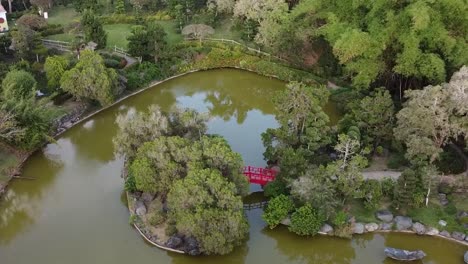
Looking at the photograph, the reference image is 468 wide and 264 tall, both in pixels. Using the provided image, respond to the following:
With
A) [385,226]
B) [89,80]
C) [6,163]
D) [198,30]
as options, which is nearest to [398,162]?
[385,226]

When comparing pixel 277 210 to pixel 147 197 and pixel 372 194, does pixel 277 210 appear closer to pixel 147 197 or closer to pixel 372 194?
pixel 372 194

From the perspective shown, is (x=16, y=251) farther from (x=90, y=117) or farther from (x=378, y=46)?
(x=378, y=46)

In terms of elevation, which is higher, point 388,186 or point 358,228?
point 388,186

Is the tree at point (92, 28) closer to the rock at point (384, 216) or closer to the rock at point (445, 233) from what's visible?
the rock at point (384, 216)

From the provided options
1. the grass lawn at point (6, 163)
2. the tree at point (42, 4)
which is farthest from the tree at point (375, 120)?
the tree at point (42, 4)

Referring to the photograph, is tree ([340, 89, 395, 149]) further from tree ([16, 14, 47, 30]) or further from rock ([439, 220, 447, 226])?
tree ([16, 14, 47, 30])

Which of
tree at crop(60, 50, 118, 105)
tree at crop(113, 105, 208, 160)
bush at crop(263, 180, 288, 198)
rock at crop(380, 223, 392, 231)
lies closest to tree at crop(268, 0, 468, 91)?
rock at crop(380, 223, 392, 231)
